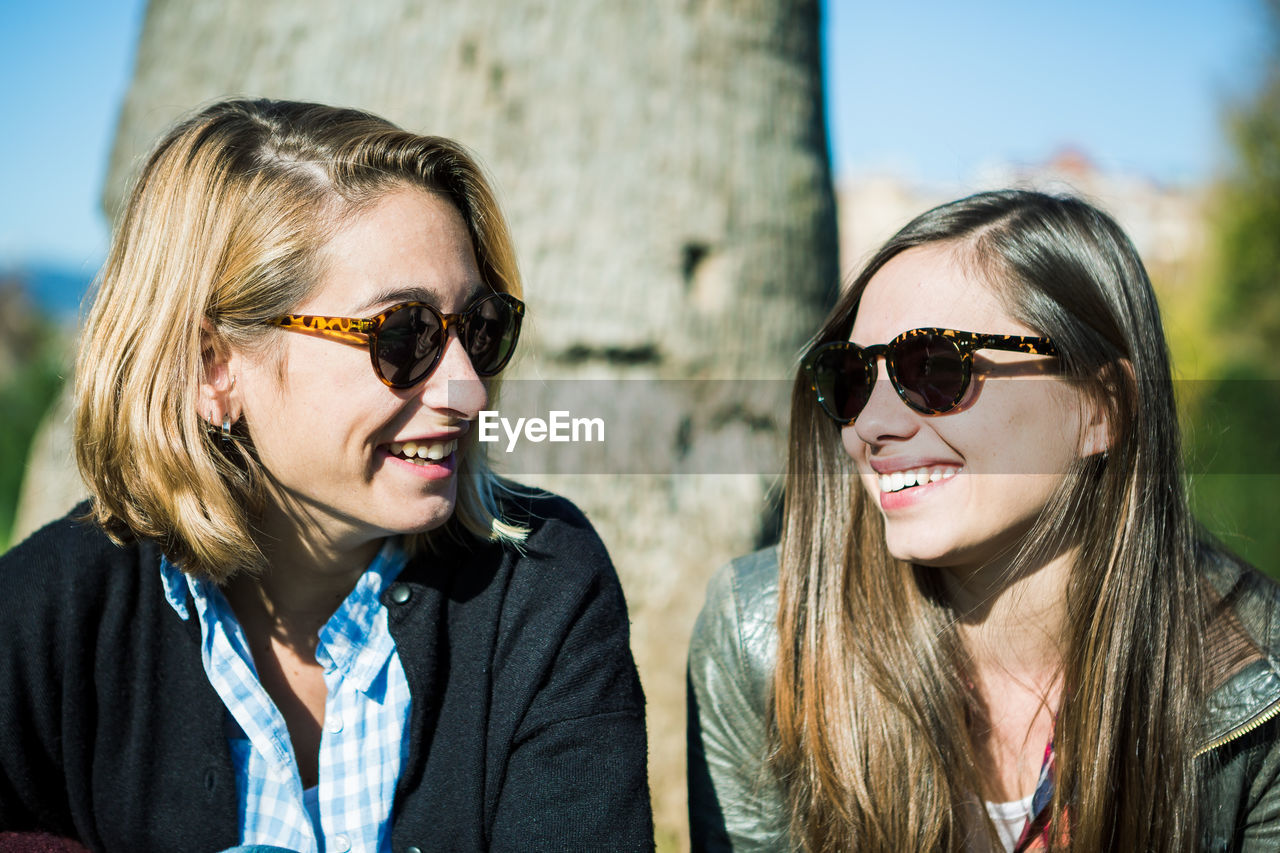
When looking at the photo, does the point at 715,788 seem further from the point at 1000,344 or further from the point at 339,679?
the point at 1000,344

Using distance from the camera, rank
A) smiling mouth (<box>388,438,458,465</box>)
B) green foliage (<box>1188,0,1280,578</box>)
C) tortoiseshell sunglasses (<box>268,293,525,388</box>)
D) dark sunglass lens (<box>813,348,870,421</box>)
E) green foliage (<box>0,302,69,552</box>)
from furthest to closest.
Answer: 1. green foliage (<box>1188,0,1280,578</box>)
2. green foliage (<box>0,302,69,552</box>)
3. dark sunglass lens (<box>813,348,870,421</box>)
4. smiling mouth (<box>388,438,458,465</box>)
5. tortoiseshell sunglasses (<box>268,293,525,388</box>)

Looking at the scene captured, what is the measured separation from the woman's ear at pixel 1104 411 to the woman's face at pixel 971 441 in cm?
3

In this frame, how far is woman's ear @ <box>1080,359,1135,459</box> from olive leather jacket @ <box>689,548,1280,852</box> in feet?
1.44

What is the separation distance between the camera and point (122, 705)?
1.94 metres

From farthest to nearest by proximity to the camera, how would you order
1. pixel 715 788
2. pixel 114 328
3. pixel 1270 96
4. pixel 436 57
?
1. pixel 1270 96
2. pixel 436 57
3. pixel 715 788
4. pixel 114 328

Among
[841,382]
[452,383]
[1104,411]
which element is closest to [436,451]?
[452,383]

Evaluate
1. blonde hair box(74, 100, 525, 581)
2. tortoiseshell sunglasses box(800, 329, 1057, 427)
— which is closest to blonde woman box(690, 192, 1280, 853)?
tortoiseshell sunglasses box(800, 329, 1057, 427)

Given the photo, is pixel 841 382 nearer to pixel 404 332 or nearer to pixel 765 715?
pixel 765 715

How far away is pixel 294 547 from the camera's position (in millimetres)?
2086

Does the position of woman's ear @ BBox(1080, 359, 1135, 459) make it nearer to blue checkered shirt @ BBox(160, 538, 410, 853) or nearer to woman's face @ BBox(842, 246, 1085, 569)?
woman's face @ BBox(842, 246, 1085, 569)

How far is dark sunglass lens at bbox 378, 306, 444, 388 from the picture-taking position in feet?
6.11

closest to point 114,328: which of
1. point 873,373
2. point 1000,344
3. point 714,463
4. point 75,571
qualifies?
point 75,571

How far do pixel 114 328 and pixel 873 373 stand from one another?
1530 mm

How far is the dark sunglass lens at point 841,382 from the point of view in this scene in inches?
84.7
